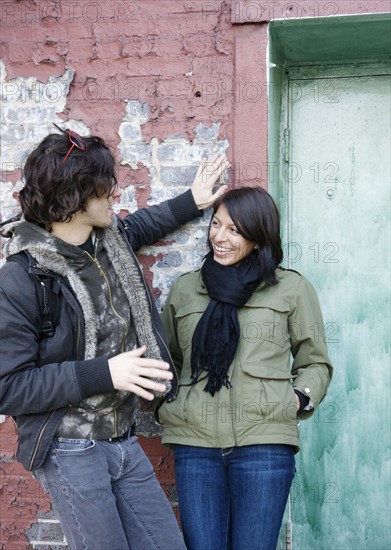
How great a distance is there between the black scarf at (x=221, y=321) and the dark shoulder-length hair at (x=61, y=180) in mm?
647

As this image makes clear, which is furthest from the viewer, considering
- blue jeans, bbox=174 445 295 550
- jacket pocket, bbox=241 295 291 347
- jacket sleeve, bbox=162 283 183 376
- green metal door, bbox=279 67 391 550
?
green metal door, bbox=279 67 391 550

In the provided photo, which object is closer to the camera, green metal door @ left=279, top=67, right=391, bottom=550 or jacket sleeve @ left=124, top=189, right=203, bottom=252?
jacket sleeve @ left=124, top=189, right=203, bottom=252

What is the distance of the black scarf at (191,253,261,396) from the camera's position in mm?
3254

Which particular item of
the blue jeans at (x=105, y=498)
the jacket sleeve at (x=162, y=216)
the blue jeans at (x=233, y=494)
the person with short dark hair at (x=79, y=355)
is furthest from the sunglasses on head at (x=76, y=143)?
the blue jeans at (x=233, y=494)

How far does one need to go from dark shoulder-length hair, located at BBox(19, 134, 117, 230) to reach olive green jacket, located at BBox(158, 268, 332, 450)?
76cm

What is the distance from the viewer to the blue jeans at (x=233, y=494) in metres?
3.16

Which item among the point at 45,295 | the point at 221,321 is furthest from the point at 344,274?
the point at 45,295

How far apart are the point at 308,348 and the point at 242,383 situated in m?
0.35

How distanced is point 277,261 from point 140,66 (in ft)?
4.18

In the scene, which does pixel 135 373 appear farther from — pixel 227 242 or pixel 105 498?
pixel 227 242

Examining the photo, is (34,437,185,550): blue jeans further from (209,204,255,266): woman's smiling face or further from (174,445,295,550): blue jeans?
(209,204,255,266): woman's smiling face

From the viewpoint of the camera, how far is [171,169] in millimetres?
3920

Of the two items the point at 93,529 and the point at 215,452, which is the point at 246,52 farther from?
the point at 93,529

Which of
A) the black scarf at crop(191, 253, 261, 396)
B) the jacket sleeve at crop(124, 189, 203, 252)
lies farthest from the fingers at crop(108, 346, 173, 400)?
the jacket sleeve at crop(124, 189, 203, 252)
